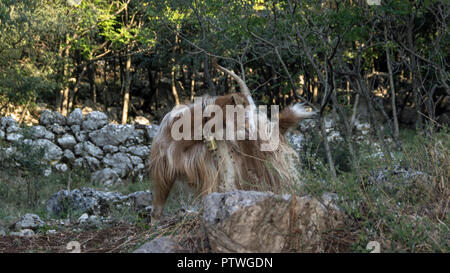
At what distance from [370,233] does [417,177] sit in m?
1.05

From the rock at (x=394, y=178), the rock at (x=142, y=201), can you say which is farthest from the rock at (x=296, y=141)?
the rock at (x=142, y=201)

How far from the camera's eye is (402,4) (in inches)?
341

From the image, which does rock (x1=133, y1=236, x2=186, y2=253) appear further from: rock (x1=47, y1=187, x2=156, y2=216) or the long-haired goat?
rock (x1=47, y1=187, x2=156, y2=216)

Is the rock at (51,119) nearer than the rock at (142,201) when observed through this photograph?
No

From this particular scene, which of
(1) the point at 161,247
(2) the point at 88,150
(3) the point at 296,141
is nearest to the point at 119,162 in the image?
(2) the point at 88,150

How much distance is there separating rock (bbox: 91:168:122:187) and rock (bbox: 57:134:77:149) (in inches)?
61.3

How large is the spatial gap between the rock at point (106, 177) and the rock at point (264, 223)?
33.0ft

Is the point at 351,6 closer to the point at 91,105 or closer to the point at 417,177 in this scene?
the point at 417,177

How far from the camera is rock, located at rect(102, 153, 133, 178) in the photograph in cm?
1398

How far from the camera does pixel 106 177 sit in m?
13.1

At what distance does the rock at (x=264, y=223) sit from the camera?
300 centimetres

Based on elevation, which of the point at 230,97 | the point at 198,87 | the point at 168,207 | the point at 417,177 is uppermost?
the point at 198,87

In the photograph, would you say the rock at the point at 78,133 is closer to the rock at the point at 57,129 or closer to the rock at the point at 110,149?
the rock at the point at 57,129

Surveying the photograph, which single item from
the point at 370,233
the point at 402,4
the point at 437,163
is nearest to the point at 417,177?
the point at 437,163
